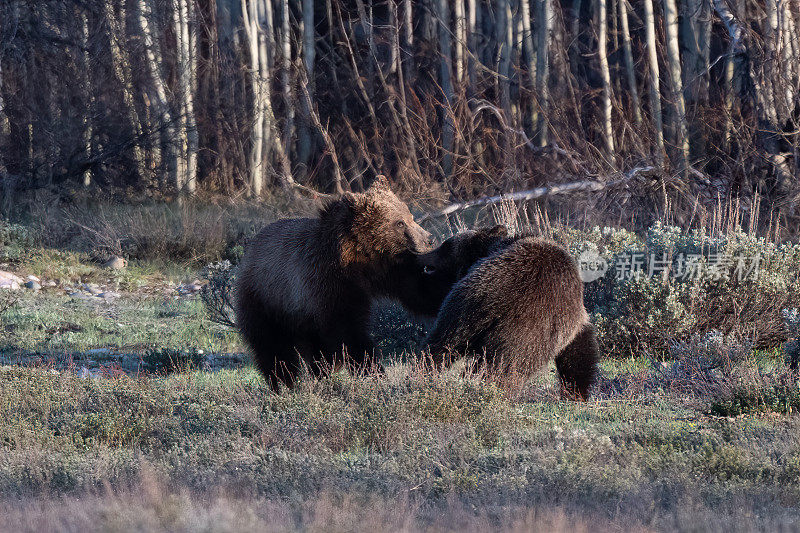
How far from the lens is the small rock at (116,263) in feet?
52.1

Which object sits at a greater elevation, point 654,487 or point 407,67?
point 407,67

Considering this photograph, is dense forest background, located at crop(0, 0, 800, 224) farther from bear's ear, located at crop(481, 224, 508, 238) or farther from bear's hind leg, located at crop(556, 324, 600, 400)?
bear's ear, located at crop(481, 224, 508, 238)

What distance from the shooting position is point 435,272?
6.12m

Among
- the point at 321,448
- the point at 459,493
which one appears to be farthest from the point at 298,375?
the point at 459,493

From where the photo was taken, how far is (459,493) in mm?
4254

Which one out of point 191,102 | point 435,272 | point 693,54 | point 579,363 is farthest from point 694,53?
point 435,272

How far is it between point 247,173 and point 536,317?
19.3 metres

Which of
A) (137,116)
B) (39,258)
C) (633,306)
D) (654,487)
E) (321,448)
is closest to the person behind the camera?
(654,487)

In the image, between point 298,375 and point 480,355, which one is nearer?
point 480,355

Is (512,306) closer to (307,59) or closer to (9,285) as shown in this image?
(9,285)

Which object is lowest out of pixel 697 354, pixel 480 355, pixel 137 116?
pixel 697 354

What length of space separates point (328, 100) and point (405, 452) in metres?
23.7

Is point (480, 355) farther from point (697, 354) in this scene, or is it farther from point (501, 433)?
point (697, 354)

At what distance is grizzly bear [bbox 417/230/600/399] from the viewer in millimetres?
5543
